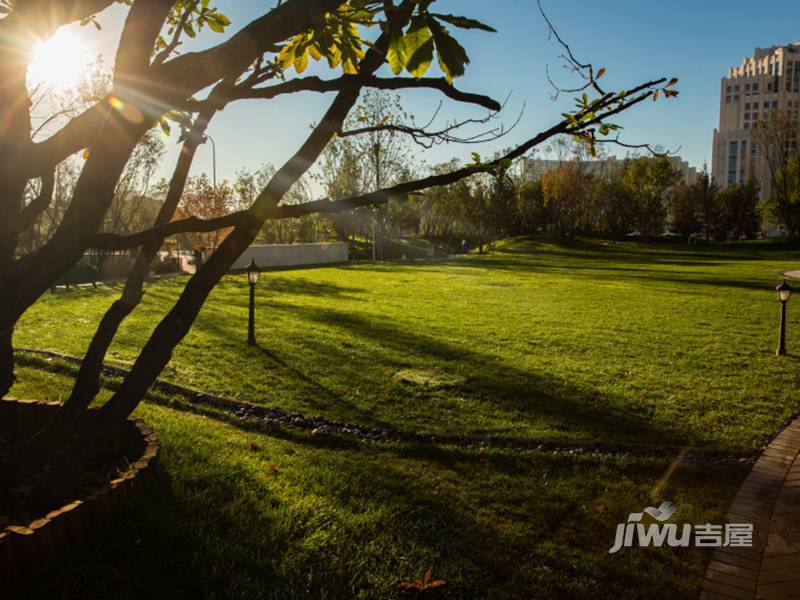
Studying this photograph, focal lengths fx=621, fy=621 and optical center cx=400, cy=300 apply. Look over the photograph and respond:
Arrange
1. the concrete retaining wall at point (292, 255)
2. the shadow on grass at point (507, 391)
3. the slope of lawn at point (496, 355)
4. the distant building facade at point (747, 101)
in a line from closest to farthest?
1. the shadow on grass at point (507, 391)
2. the slope of lawn at point (496, 355)
3. the concrete retaining wall at point (292, 255)
4. the distant building facade at point (747, 101)

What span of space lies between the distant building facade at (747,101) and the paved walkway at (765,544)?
174 m

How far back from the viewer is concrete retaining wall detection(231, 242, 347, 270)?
33.2m

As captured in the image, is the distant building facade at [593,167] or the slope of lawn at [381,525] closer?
the slope of lawn at [381,525]

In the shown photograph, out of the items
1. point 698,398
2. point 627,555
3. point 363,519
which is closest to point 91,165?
point 363,519

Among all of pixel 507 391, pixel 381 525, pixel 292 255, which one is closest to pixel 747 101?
pixel 292 255

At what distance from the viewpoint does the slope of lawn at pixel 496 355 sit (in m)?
7.21

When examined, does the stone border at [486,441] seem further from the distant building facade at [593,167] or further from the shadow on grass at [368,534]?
the distant building facade at [593,167]

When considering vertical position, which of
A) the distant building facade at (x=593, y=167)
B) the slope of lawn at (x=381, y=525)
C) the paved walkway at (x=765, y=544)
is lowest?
the paved walkway at (x=765, y=544)

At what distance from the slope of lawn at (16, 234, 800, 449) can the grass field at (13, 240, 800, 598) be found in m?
0.05

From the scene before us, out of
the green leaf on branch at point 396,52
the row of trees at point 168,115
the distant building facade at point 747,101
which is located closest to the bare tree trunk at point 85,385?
the row of trees at point 168,115

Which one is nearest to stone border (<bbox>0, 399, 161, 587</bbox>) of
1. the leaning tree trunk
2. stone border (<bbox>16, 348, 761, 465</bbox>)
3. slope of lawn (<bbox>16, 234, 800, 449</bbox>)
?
the leaning tree trunk

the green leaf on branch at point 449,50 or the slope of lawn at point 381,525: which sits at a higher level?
the green leaf on branch at point 449,50

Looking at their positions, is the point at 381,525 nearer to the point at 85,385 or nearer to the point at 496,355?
the point at 85,385

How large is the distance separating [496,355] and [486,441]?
4377 mm
